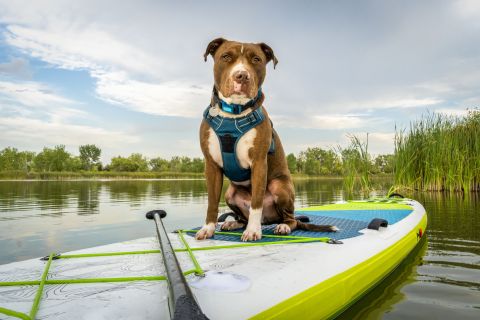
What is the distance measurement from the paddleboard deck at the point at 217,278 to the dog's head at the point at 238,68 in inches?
49.7

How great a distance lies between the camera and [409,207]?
533 cm

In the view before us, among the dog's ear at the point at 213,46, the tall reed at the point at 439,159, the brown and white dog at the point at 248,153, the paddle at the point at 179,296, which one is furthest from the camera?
the tall reed at the point at 439,159

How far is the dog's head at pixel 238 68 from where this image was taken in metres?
2.71

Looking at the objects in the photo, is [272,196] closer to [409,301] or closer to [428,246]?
[409,301]

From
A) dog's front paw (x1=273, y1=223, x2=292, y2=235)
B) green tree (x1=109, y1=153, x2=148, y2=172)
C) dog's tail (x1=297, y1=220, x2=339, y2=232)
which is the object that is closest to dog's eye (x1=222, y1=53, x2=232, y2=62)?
dog's front paw (x1=273, y1=223, x2=292, y2=235)

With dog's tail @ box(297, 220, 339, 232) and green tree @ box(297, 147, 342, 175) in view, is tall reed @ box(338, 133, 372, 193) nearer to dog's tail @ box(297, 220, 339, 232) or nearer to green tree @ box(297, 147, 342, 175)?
dog's tail @ box(297, 220, 339, 232)

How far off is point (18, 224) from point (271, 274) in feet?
23.0

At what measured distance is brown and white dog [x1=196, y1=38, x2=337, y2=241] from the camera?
2.81 m

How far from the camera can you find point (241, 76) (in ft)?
8.75

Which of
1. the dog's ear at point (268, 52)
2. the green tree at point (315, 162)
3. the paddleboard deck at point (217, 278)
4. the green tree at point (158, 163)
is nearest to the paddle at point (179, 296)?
the paddleboard deck at point (217, 278)

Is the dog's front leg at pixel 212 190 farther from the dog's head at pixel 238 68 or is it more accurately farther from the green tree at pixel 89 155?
the green tree at pixel 89 155

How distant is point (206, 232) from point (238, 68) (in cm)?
149

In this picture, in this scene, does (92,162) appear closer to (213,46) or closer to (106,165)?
(106,165)

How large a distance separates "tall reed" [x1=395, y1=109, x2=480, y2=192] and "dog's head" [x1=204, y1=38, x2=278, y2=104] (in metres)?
12.7
